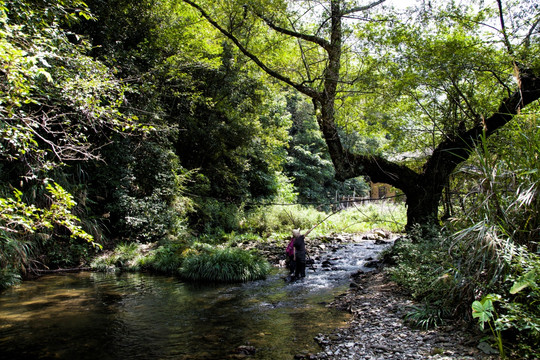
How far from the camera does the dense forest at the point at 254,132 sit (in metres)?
4.08

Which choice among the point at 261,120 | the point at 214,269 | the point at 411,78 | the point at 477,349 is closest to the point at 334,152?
the point at 411,78

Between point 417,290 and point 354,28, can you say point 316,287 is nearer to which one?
point 417,290

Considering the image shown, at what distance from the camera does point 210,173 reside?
55.9ft

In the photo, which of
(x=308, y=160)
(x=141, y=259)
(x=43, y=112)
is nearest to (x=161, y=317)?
(x=43, y=112)

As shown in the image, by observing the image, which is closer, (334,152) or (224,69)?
(334,152)

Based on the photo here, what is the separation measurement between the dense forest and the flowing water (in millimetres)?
1315

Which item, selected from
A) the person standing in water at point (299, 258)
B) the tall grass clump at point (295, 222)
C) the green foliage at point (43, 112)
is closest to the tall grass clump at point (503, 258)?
the person standing in water at point (299, 258)

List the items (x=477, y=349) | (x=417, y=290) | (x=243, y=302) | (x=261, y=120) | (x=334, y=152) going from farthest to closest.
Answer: (x=261, y=120), (x=334, y=152), (x=243, y=302), (x=417, y=290), (x=477, y=349)

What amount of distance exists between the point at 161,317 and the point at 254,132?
12.6 meters

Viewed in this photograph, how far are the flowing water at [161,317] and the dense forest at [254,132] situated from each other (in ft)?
4.31

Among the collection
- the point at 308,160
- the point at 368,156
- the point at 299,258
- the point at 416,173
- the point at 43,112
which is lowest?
the point at 299,258

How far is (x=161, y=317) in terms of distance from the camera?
18.9ft

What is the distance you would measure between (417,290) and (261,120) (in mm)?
15913

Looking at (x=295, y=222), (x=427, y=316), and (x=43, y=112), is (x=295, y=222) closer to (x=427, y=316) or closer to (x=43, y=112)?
(x=427, y=316)
